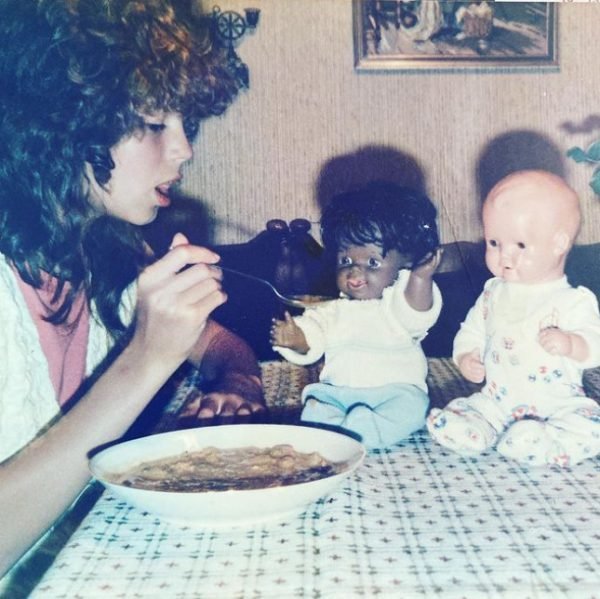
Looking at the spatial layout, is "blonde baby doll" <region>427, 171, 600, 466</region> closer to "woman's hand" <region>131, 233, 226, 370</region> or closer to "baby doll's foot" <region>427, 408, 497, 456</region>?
"baby doll's foot" <region>427, 408, 497, 456</region>

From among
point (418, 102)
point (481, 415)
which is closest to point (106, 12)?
point (418, 102)

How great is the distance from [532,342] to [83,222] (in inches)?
17.1

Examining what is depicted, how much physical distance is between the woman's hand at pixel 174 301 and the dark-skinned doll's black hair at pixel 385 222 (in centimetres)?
10

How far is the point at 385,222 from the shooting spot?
591 mm

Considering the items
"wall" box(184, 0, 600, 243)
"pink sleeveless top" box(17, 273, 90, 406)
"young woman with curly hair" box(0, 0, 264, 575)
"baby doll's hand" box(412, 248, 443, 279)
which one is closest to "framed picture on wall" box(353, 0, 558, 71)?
"wall" box(184, 0, 600, 243)

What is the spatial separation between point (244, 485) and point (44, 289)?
34 centimetres

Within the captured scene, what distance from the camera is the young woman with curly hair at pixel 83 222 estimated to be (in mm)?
584

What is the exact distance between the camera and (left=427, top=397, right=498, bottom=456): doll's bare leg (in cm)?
56

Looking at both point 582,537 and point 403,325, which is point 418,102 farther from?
point 582,537

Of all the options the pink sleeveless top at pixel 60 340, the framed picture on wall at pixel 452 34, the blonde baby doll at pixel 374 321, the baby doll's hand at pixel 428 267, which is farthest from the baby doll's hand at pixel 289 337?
the framed picture on wall at pixel 452 34

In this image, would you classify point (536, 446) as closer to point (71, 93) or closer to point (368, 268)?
point (368, 268)

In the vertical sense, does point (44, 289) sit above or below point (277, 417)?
above

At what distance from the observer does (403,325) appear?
2.01 ft

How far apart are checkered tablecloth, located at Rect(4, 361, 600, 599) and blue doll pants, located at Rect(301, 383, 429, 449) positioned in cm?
7
